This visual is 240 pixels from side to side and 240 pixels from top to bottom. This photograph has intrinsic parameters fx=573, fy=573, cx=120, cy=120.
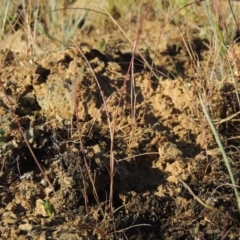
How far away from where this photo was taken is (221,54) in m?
2.56

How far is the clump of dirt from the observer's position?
200 cm

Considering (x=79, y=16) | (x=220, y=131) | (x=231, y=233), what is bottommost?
(x=231, y=233)

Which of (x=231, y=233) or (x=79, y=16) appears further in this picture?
(x=79, y=16)

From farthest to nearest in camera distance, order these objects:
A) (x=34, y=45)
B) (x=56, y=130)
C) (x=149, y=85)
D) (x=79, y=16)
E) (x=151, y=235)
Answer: (x=79, y=16)
(x=34, y=45)
(x=149, y=85)
(x=56, y=130)
(x=151, y=235)

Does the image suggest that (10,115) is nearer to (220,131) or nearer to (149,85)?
(149,85)

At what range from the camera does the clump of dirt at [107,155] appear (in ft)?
6.57

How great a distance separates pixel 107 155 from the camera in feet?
7.14

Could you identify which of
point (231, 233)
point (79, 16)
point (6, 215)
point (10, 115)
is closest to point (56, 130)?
point (10, 115)

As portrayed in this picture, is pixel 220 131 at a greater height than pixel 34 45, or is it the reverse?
pixel 34 45

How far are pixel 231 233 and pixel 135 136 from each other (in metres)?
0.54

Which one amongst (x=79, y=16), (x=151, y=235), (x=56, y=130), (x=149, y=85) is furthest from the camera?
(x=79, y=16)

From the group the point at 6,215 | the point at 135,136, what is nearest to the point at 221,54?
the point at 135,136

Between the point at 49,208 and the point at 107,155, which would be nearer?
the point at 49,208

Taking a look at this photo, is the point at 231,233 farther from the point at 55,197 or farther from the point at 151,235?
the point at 55,197
